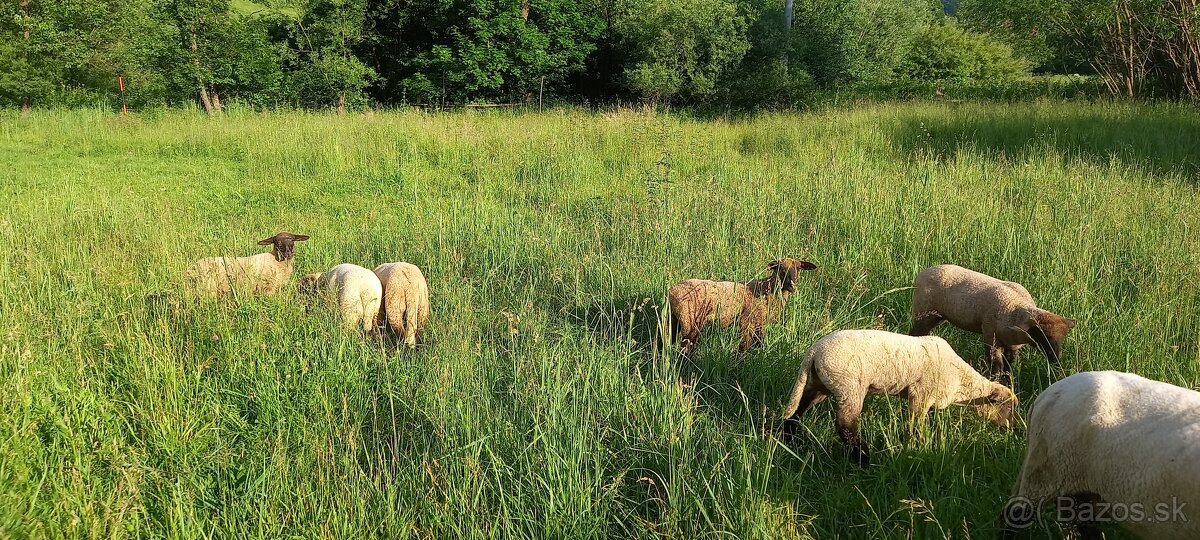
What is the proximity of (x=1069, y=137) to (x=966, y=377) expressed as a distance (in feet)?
32.0

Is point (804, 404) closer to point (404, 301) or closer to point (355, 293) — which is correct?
point (404, 301)

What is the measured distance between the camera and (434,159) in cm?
1241

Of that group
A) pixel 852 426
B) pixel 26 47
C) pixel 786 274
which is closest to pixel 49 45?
pixel 26 47

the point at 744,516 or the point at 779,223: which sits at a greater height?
the point at 779,223

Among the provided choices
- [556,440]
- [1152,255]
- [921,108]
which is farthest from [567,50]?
[556,440]

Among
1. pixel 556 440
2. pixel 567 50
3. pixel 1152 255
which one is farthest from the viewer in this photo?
pixel 567 50

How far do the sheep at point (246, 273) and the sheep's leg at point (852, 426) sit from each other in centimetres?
407

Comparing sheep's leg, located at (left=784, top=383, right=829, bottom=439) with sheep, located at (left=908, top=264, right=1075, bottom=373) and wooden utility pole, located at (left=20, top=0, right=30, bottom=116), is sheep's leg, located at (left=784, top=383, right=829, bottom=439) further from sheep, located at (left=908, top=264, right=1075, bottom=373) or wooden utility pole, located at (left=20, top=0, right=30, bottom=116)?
wooden utility pole, located at (left=20, top=0, right=30, bottom=116)

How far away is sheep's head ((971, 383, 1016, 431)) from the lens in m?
A: 3.53

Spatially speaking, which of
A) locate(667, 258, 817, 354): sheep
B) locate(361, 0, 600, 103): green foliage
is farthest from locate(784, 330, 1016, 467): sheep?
locate(361, 0, 600, 103): green foliage

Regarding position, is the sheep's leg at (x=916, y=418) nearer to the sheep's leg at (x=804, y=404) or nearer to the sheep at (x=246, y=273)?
the sheep's leg at (x=804, y=404)

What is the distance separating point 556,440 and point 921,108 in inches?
556

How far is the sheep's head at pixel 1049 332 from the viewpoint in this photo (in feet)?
13.0

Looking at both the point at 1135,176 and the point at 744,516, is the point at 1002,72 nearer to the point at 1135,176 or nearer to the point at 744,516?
the point at 1135,176
